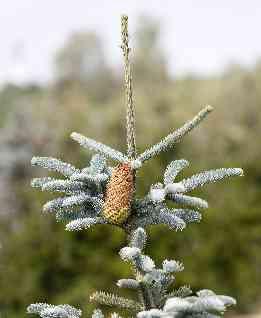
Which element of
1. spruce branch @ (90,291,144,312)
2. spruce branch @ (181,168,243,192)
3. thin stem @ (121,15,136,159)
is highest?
thin stem @ (121,15,136,159)

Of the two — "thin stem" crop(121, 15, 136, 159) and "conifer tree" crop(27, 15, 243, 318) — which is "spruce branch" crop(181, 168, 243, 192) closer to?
"conifer tree" crop(27, 15, 243, 318)

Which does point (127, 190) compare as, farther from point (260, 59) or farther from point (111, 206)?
point (260, 59)

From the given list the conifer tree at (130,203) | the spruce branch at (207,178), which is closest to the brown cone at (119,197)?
the conifer tree at (130,203)

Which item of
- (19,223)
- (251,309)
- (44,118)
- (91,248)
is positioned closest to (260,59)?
(44,118)

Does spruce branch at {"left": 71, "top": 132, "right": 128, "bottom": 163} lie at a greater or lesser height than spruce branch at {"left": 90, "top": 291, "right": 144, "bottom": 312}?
greater

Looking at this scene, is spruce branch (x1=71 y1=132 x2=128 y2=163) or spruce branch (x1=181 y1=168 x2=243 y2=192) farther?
spruce branch (x1=71 y1=132 x2=128 y2=163)

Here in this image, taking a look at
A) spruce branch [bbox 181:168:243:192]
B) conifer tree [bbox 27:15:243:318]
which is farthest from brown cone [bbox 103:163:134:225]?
spruce branch [bbox 181:168:243:192]

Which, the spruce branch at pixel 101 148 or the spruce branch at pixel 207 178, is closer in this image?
the spruce branch at pixel 207 178

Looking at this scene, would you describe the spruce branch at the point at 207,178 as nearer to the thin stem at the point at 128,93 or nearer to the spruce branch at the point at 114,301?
the thin stem at the point at 128,93
